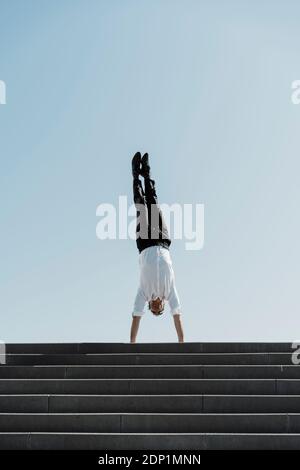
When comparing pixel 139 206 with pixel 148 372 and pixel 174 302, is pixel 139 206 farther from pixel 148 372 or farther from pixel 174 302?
pixel 148 372

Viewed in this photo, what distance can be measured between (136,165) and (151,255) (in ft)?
5.99

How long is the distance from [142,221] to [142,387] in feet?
11.6

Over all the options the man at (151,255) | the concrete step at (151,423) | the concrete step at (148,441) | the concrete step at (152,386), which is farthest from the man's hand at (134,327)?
the concrete step at (148,441)

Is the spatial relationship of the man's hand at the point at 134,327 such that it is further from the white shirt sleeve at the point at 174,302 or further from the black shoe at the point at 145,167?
the black shoe at the point at 145,167

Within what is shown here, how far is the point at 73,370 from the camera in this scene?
9.38 m

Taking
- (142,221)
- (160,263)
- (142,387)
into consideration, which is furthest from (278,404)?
(142,221)

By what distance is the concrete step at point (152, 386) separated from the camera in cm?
880

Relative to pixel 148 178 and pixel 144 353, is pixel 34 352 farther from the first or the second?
pixel 148 178

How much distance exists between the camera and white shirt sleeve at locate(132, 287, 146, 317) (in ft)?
35.3

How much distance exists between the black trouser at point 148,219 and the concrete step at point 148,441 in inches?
171

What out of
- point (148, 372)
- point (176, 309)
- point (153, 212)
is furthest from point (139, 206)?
A: point (148, 372)

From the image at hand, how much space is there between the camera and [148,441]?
25.3 ft
